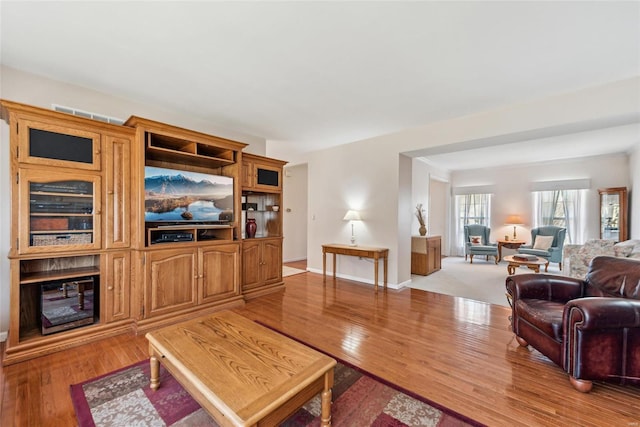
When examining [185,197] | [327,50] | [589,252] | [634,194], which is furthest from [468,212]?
[185,197]

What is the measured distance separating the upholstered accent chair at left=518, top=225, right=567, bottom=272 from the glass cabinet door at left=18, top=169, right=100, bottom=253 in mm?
8281

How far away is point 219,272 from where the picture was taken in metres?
3.48

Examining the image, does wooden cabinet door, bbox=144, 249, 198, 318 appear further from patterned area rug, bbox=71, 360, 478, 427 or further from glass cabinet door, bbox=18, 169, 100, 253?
patterned area rug, bbox=71, 360, 478, 427

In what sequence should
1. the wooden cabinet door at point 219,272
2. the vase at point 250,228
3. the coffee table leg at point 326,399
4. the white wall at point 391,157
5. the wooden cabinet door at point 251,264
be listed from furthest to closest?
the vase at point 250,228 → the wooden cabinet door at point 251,264 → the wooden cabinet door at point 219,272 → the white wall at point 391,157 → the coffee table leg at point 326,399

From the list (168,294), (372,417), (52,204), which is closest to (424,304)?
(372,417)

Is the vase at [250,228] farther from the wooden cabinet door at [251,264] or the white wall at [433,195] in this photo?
the white wall at [433,195]

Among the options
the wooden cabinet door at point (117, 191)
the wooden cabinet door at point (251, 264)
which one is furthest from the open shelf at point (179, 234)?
the wooden cabinet door at point (251, 264)

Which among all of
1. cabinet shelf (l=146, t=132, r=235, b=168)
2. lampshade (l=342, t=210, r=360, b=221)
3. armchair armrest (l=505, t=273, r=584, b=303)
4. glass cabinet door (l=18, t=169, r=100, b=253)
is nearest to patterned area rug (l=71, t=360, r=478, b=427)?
glass cabinet door (l=18, t=169, r=100, b=253)

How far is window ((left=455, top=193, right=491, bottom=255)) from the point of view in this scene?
312 inches

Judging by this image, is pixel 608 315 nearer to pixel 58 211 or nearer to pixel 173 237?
pixel 173 237

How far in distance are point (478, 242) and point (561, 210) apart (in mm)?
2044

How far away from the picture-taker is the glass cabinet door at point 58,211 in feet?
7.63

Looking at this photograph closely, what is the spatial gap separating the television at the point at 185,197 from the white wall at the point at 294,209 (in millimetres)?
3622

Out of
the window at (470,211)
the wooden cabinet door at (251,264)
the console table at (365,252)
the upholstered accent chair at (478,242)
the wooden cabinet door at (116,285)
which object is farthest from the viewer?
the window at (470,211)
